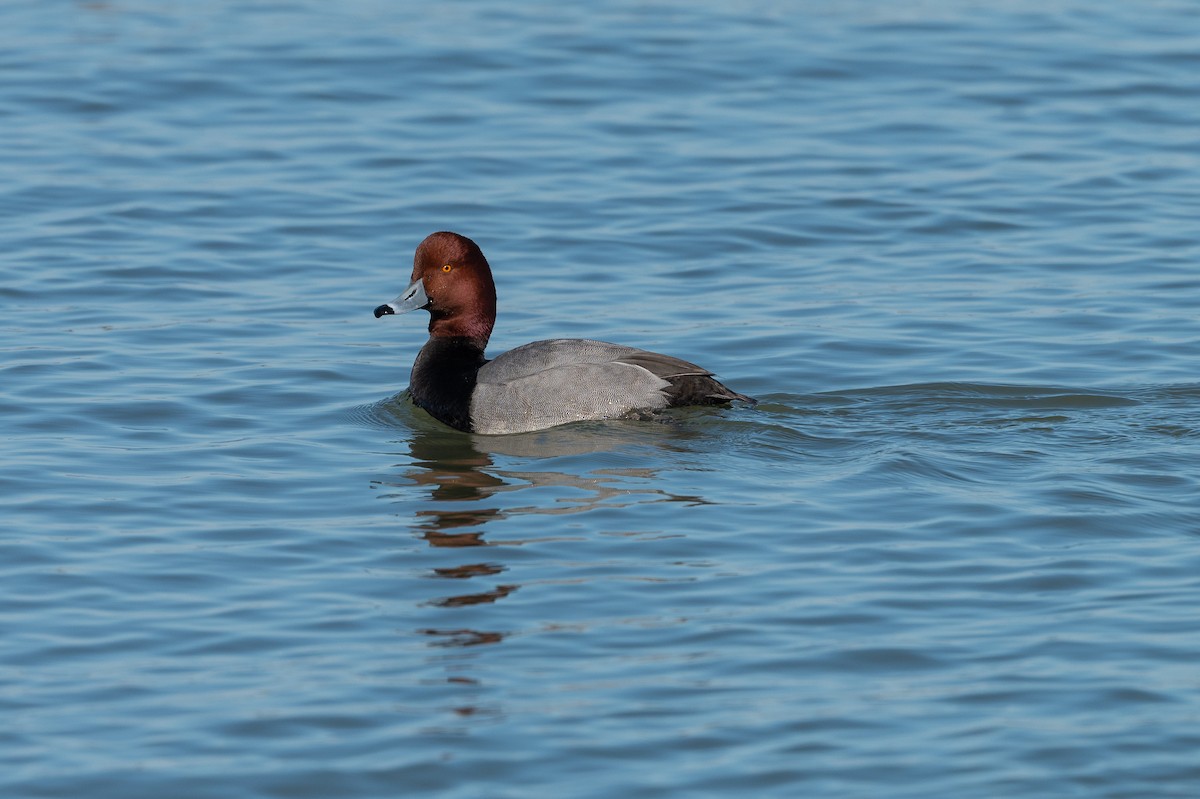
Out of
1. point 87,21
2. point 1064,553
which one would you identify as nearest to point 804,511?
point 1064,553

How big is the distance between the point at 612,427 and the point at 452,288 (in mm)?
1433

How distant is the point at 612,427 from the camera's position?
9141 millimetres

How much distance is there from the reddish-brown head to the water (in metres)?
0.54

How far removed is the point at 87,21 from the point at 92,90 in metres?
3.44

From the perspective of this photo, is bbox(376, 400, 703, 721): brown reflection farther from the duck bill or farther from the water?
the duck bill

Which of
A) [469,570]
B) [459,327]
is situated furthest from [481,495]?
[459,327]

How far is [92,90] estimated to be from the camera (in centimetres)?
1672

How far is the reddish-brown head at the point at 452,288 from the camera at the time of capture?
9938 mm

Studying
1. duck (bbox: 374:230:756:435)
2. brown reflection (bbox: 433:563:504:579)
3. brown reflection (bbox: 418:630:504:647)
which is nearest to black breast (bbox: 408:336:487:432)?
duck (bbox: 374:230:756:435)

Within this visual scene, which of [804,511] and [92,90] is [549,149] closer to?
[92,90]

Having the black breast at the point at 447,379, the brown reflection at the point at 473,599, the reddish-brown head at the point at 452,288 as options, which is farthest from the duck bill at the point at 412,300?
the brown reflection at the point at 473,599

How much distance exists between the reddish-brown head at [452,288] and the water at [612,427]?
1.76 ft

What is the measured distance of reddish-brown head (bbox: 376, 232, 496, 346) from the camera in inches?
391

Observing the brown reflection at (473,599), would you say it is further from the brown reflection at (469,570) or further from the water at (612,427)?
the brown reflection at (469,570)
